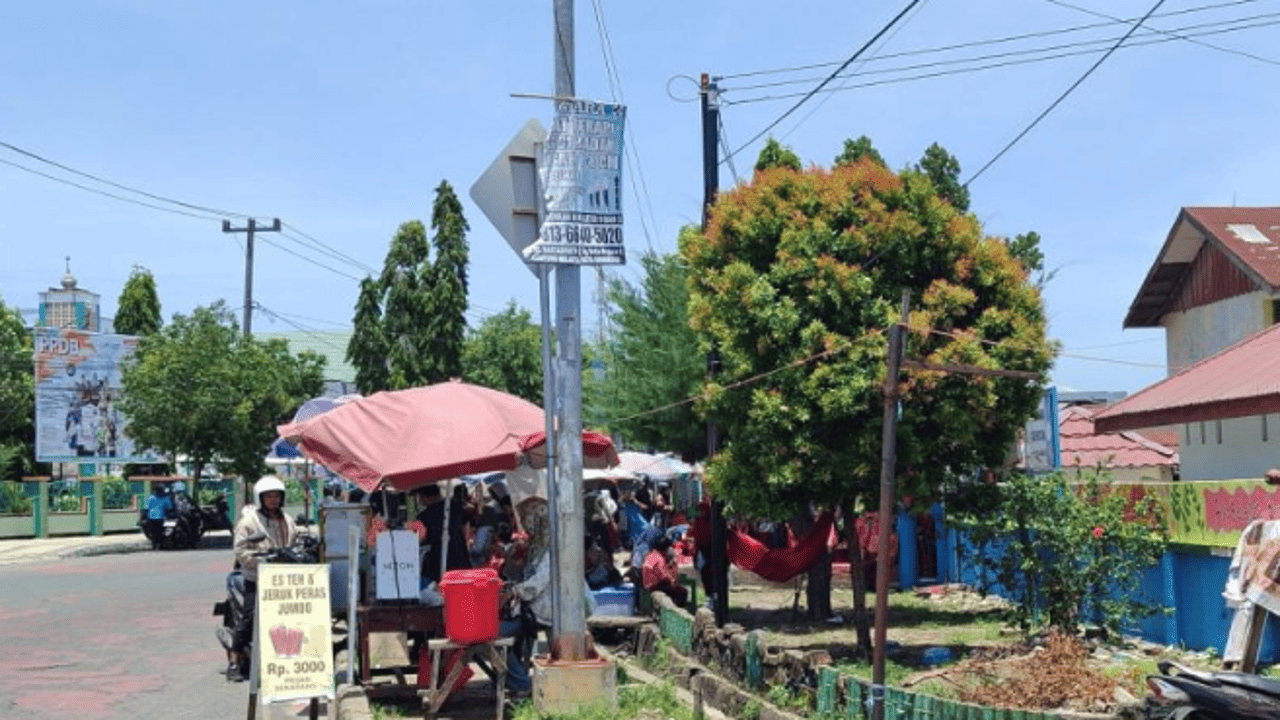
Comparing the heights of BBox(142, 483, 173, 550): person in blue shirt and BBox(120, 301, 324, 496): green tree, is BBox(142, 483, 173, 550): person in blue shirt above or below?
below

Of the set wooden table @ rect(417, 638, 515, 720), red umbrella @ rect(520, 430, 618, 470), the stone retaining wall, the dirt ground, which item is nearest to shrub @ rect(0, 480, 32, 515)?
the dirt ground

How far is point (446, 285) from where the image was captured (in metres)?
48.7

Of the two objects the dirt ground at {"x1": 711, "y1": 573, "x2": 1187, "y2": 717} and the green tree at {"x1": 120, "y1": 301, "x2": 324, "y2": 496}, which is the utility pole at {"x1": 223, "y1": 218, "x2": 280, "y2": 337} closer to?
the green tree at {"x1": 120, "y1": 301, "x2": 324, "y2": 496}

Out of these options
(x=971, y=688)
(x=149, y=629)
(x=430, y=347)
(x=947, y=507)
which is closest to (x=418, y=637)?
(x=971, y=688)

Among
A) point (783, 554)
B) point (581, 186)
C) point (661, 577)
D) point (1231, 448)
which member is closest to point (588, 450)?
point (581, 186)

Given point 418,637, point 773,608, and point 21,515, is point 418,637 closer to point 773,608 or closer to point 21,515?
point 773,608

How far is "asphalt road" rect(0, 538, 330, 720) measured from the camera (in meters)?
12.3

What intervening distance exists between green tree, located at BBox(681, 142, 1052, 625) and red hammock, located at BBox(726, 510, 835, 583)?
2.55m

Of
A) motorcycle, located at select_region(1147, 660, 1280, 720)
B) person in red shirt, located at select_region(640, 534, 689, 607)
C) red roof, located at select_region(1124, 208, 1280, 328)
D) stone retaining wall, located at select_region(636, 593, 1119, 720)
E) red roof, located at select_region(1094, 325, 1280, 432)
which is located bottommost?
stone retaining wall, located at select_region(636, 593, 1119, 720)

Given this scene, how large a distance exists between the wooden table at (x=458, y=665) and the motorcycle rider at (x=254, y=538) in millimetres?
2317

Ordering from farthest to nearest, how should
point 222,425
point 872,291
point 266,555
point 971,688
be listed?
point 222,425 → point 872,291 → point 266,555 → point 971,688

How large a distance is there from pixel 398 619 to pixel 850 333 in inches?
191

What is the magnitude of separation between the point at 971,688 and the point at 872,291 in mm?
3829

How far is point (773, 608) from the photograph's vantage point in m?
20.2
